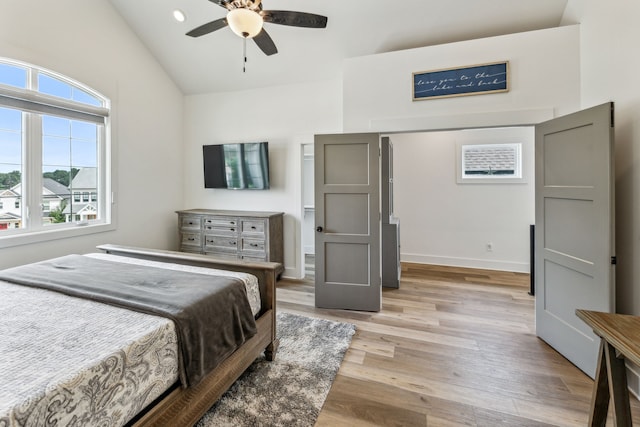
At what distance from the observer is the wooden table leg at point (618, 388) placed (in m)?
1.26

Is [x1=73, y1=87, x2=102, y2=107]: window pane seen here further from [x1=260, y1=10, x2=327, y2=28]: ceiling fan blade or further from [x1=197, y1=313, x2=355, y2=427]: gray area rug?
[x1=197, y1=313, x2=355, y2=427]: gray area rug

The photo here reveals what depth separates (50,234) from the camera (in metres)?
3.28

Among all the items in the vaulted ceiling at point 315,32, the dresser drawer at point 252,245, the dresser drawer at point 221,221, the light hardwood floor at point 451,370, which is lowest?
the light hardwood floor at point 451,370

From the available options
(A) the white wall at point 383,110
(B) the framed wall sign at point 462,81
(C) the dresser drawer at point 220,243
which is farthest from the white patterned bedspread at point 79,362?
(B) the framed wall sign at point 462,81

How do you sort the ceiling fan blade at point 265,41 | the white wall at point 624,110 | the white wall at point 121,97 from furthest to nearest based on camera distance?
the white wall at point 121,97
the ceiling fan blade at point 265,41
the white wall at point 624,110

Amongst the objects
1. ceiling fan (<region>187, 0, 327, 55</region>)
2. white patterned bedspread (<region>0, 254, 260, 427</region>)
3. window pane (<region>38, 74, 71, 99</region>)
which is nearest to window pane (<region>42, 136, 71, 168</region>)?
window pane (<region>38, 74, 71, 99</region>)

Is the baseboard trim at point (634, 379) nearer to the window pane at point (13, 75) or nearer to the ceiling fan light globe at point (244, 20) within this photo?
the ceiling fan light globe at point (244, 20)

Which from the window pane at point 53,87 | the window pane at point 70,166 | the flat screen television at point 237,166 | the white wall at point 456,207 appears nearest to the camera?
the window pane at point 53,87

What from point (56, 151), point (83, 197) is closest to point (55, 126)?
point (56, 151)

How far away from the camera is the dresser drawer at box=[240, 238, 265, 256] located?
4211mm

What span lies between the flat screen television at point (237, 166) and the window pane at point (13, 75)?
217 centimetres

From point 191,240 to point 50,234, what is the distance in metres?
1.69

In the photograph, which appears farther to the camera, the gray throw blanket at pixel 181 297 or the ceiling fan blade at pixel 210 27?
the ceiling fan blade at pixel 210 27

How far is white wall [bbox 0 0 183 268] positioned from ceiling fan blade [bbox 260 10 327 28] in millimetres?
2720
